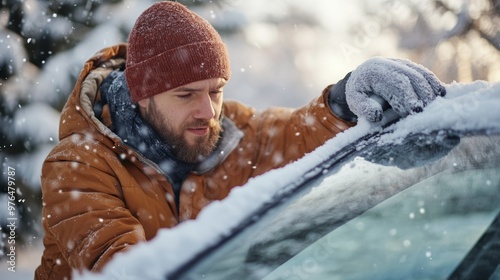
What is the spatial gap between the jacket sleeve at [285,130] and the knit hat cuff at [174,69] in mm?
340

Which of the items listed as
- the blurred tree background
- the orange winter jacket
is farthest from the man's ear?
the blurred tree background

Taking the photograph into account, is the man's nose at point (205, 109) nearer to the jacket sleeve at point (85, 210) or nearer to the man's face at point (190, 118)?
the man's face at point (190, 118)

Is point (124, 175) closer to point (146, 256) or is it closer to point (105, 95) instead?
point (105, 95)

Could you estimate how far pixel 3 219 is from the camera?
6129 mm

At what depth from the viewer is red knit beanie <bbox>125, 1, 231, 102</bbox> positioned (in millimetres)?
2818

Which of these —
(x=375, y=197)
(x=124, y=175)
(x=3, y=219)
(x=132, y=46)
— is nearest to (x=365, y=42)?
(x=3, y=219)

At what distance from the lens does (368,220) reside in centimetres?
113

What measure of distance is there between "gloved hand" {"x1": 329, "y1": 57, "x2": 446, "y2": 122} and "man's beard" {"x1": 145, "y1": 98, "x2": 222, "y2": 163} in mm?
794

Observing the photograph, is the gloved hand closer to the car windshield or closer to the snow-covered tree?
the car windshield

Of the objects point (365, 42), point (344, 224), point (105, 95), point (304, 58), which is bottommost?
point (304, 58)

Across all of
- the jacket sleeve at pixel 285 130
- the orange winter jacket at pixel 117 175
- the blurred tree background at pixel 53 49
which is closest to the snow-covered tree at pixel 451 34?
the blurred tree background at pixel 53 49

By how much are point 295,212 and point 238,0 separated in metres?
6.22

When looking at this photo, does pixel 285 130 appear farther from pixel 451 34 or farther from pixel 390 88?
pixel 451 34

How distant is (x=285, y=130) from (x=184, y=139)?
546mm
